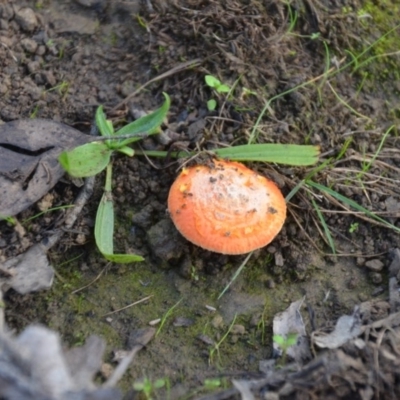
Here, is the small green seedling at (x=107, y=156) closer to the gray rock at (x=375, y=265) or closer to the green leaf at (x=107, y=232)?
the green leaf at (x=107, y=232)

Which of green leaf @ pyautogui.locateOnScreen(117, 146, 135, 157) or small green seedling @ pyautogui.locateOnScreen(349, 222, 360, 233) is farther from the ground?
green leaf @ pyautogui.locateOnScreen(117, 146, 135, 157)

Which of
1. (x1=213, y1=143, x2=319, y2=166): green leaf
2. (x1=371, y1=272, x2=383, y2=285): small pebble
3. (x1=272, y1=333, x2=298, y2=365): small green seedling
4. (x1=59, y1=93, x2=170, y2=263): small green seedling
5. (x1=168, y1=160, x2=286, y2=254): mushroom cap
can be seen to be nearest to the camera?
(x1=272, y1=333, x2=298, y2=365): small green seedling

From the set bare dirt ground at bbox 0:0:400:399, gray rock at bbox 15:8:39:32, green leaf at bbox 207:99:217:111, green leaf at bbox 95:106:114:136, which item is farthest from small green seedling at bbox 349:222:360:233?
gray rock at bbox 15:8:39:32

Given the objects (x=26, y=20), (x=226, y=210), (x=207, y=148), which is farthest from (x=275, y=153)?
(x=26, y=20)

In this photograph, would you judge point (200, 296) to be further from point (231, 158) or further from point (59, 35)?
point (59, 35)

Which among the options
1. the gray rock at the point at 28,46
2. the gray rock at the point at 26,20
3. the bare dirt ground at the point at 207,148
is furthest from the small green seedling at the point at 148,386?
the gray rock at the point at 26,20

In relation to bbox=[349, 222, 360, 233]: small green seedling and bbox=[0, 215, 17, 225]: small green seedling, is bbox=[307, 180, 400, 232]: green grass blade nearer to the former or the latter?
bbox=[349, 222, 360, 233]: small green seedling

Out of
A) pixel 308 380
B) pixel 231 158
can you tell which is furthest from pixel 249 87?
pixel 308 380
